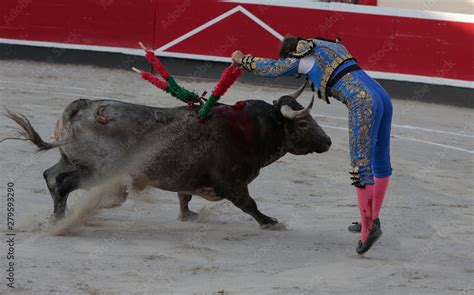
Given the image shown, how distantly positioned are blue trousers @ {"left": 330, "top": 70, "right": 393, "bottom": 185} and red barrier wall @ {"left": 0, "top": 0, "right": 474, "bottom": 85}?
231 inches

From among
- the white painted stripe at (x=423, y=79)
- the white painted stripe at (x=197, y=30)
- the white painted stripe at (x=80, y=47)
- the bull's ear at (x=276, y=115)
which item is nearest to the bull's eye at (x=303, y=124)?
the bull's ear at (x=276, y=115)

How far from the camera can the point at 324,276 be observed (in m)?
4.29

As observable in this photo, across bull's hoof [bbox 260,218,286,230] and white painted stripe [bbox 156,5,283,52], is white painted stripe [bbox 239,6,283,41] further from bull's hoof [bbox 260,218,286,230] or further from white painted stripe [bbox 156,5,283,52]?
bull's hoof [bbox 260,218,286,230]

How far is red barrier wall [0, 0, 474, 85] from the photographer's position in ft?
34.5

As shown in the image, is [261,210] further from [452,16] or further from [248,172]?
[452,16]

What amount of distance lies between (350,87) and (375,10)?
605 cm

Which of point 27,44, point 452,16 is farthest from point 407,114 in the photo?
point 27,44

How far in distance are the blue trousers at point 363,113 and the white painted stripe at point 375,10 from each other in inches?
231

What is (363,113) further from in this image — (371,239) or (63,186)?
(63,186)

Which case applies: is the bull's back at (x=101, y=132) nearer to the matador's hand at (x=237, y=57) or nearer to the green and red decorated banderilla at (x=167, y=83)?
the green and red decorated banderilla at (x=167, y=83)

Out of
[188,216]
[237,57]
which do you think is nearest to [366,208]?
[237,57]

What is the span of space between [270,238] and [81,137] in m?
1.09

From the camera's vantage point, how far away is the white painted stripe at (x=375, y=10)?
10250 millimetres

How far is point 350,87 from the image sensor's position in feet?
15.2
